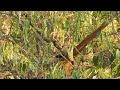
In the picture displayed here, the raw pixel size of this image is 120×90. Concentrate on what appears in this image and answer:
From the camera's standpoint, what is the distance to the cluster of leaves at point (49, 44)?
221 cm

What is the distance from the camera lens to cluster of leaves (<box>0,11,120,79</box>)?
2.21 meters

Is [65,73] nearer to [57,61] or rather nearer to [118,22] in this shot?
[57,61]

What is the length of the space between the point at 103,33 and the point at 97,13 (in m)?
0.15

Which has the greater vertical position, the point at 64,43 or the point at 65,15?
the point at 65,15

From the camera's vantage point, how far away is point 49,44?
2.35m

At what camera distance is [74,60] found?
7.89 ft

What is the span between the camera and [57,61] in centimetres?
236
